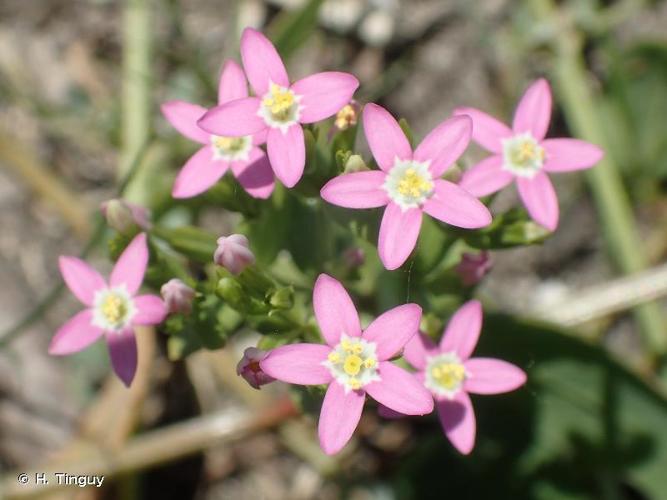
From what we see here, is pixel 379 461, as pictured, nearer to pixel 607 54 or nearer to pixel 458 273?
pixel 458 273

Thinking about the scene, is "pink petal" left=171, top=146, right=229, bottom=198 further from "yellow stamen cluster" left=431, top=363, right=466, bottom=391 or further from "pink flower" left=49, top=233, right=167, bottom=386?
"yellow stamen cluster" left=431, top=363, right=466, bottom=391

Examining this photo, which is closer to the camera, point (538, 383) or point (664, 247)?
point (538, 383)

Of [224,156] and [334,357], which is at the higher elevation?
[224,156]

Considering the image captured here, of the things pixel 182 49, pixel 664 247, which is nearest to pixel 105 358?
pixel 182 49

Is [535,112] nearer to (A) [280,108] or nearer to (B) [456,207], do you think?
(B) [456,207]

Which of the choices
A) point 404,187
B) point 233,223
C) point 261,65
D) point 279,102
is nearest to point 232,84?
Answer: point 261,65

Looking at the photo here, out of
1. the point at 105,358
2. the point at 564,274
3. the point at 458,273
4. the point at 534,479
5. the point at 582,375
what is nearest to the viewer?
the point at 458,273
